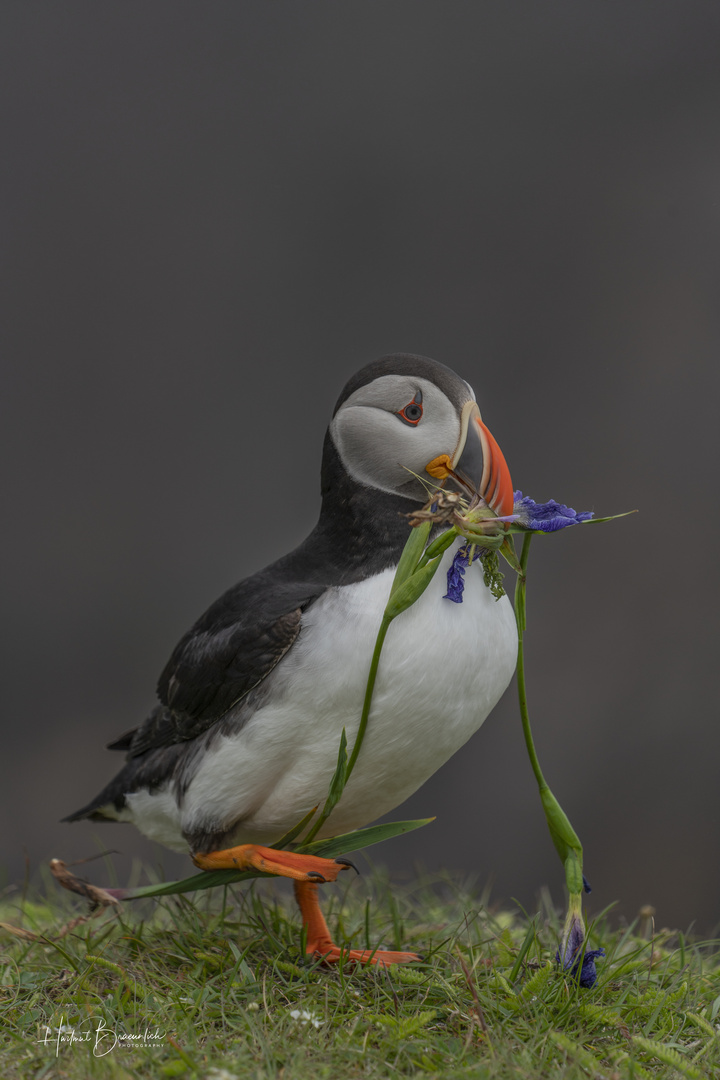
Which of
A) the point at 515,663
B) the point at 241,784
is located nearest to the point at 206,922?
the point at 241,784

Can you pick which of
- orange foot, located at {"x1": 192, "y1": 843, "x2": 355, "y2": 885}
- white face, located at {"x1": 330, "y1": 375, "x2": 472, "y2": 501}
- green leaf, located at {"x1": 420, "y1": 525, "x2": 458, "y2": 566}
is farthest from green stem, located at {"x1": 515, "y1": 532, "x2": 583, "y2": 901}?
orange foot, located at {"x1": 192, "y1": 843, "x2": 355, "y2": 885}

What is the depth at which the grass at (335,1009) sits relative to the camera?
168 centimetres

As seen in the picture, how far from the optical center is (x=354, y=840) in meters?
1.99

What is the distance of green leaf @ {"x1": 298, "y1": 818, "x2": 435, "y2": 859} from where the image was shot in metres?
1.94

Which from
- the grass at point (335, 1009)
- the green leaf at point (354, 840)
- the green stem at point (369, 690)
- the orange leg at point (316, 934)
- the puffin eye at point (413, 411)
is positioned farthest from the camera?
the orange leg at point (316, 934)

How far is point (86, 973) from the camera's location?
6.86 ft

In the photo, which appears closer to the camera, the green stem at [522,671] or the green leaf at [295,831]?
the green stem at [522,671]

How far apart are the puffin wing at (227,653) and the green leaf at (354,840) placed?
14.6 inches

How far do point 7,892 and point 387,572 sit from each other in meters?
2.20

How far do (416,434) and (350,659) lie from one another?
51 cm

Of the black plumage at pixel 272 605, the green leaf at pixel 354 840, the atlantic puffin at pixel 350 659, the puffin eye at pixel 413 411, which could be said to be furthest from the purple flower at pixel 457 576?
the green leaf at pixel 354 840

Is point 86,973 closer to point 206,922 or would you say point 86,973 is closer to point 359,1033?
point 206,922

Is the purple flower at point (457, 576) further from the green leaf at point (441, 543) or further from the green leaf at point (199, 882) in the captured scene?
the green leaf at point (199, 882)

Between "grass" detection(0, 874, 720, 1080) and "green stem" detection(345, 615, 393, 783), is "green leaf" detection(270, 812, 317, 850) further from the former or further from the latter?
"grass" detection(0, 874, 720, 1080)
